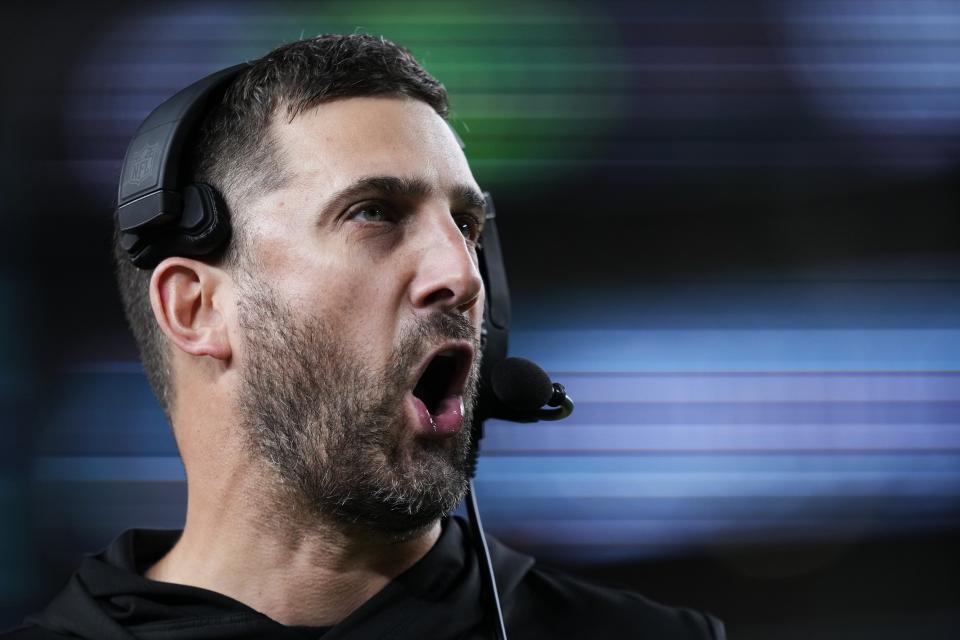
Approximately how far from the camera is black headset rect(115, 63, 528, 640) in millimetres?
1279

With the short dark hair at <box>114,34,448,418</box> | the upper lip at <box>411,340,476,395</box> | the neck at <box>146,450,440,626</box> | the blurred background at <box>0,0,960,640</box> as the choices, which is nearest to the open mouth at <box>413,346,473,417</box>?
the upper lip at <box>411,340,476,395</box>

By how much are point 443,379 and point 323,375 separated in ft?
0.57

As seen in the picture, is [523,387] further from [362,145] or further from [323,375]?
[362,145]

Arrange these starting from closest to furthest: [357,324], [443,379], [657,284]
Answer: [357,324]
[443,379]
[657,284]

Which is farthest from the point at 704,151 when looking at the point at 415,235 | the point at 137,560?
the point at 137,560

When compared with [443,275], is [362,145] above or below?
Result: above

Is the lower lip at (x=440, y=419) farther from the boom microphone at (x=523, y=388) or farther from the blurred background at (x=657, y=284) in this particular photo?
the blurred background at (x=657, y=284)

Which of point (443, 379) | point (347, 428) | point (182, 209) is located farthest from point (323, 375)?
point (182, 209)

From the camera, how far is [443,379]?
132 cm

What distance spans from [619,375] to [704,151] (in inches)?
19.7

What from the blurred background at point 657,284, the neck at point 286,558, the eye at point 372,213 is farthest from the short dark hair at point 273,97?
the blurred background at point 657,284

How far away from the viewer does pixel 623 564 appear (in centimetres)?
201

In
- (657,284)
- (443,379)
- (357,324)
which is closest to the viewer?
(357,324)

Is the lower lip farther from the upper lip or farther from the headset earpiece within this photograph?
the headset earpiece
